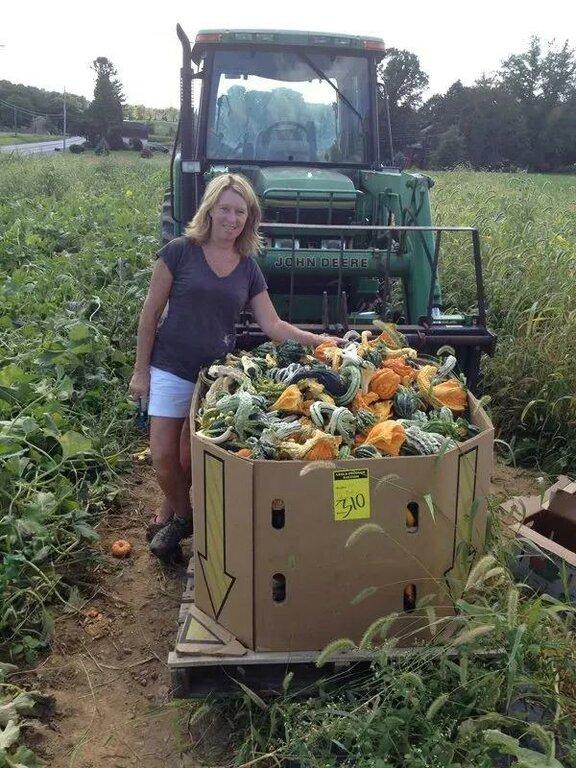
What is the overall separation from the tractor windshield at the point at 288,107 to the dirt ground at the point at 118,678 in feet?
11.1

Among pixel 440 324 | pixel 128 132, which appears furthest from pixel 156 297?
pixel 128 132

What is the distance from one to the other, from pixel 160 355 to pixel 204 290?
38cm

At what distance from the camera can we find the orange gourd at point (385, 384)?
296cm

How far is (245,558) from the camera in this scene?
2549 mm

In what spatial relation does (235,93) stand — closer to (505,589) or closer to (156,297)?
(156,297)

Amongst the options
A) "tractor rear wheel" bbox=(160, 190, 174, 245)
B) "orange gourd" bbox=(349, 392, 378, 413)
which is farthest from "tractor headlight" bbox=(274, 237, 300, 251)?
"orange gourd" bbox=(349, 392, 378, 413)

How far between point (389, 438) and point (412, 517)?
0.96ft

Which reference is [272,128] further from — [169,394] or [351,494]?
[351,494]

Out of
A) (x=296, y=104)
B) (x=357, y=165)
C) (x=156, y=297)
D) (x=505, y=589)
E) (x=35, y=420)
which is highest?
(x=296, y=104)

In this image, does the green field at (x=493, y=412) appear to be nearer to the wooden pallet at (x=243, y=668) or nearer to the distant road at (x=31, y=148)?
the wooden pallet at (x=243, y=668)

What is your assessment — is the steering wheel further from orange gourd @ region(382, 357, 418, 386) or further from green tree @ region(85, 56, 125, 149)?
green tree @ region(85, 56, 125, 149)

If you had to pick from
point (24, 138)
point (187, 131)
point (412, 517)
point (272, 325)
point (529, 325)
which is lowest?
point (412, 517)

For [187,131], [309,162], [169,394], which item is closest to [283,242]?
[309,162]

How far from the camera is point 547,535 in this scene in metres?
3.78
